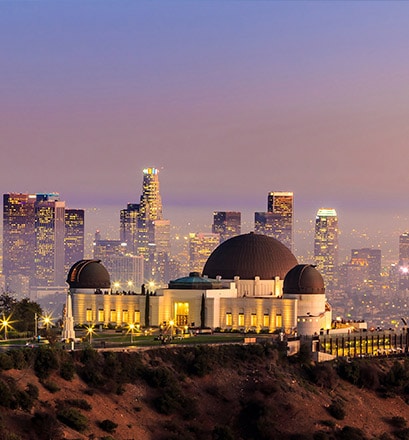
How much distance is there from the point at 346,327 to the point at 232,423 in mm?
48871

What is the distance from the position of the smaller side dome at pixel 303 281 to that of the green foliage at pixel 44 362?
167ft

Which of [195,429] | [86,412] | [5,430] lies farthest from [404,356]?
[5,430]

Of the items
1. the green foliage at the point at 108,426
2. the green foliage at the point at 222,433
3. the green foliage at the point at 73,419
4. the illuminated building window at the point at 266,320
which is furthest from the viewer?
the illuminated building window at the point at 266,320

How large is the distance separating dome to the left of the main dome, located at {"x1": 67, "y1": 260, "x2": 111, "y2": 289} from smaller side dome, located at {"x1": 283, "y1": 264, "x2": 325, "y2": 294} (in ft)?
75.4

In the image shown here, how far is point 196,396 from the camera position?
113m

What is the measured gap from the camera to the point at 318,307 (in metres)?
152

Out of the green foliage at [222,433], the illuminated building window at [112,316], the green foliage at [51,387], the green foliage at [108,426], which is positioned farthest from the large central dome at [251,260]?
the green foliage at [108,426]

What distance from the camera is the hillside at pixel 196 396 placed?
98312 mm

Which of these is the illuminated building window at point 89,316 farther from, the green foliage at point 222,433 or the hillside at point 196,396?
the green foliage at point 222,433

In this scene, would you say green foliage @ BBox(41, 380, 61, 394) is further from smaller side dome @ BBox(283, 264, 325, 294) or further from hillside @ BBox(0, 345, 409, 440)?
smaller side dome @ BBox(283, 264, 325, 294)

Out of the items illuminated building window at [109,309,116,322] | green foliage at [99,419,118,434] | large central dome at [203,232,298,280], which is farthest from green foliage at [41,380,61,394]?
large central dome at [203,232,298,280]

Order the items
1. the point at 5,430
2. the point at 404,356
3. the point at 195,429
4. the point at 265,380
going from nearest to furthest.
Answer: the point at 5,430, the point at 195,429, the point at 265,380, the point at 404,356

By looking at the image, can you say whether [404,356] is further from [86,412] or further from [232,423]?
[86,412]

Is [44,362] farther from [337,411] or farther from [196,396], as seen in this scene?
[337,411]
